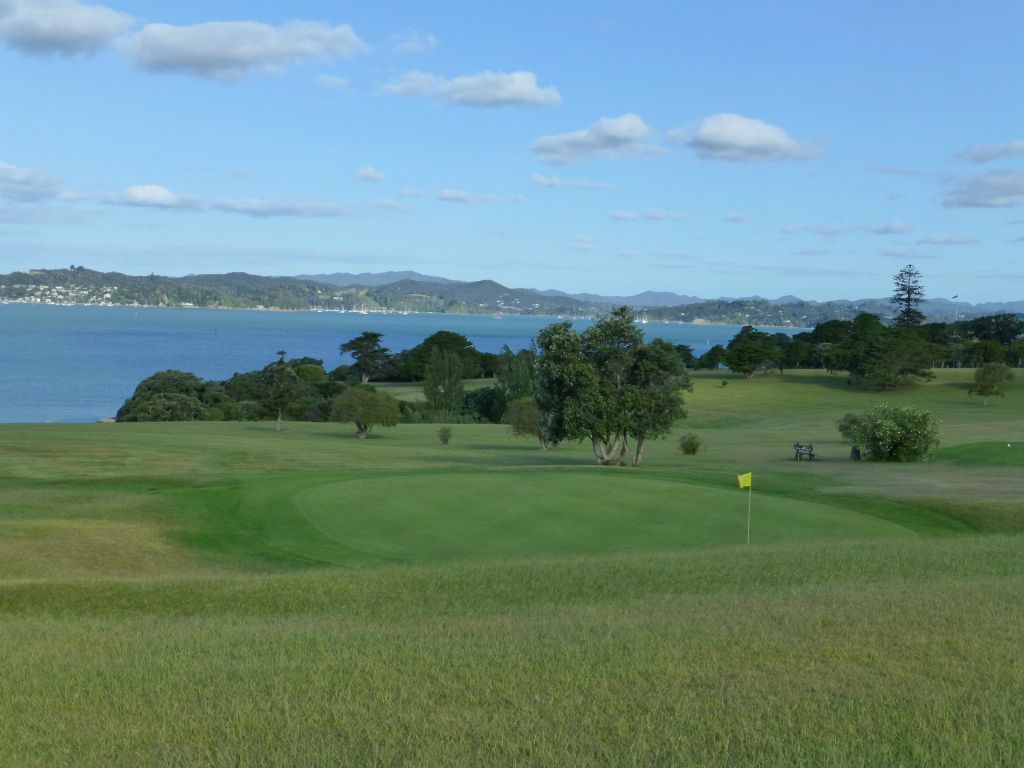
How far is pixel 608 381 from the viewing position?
4453 centimetres

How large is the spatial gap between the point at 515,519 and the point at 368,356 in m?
108

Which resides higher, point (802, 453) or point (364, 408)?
point (364, 408)

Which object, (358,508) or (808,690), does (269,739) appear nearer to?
(808,690)

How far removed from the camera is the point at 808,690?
867cm

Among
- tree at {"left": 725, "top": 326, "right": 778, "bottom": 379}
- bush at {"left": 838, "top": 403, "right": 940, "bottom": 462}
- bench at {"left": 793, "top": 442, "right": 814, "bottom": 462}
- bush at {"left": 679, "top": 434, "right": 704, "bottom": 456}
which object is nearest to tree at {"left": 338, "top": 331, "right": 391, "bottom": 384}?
tree at {"left": 725, "top": 326, "right": 778, "bottom": 379}

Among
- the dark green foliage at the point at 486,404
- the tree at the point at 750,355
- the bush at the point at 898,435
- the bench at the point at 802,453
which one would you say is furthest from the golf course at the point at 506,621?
the tree at the point at 750,355

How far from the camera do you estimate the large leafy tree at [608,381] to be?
4366 cm

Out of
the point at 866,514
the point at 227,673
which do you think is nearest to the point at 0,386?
the point at 866,514

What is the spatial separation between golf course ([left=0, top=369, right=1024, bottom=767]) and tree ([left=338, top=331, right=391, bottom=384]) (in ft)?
316

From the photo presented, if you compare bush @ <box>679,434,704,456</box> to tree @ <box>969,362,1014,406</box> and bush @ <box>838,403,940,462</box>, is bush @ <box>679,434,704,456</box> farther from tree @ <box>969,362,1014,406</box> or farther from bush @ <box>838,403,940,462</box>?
tree @ <box>969,362,1014,406</box>

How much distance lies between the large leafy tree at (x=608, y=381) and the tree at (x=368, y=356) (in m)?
86.0

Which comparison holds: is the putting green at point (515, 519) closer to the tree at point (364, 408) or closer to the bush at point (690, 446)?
the bush at point (690, 446)

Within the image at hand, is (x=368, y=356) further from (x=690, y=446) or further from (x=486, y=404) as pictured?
(x=690, y=446)

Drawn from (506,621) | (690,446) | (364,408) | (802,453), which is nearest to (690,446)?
(690,446)
